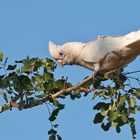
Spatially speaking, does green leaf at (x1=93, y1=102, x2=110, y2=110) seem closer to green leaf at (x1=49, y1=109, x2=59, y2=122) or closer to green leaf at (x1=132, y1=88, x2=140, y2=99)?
green leaf at (x1=132, y1=88, x2=140, y2=99)

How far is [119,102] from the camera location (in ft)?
8.41

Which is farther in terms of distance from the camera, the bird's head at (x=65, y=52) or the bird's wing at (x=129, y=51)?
the bird's head at (x=65, y=52)

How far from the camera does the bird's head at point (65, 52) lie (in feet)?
10.9

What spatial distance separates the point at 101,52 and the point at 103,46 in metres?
0.06

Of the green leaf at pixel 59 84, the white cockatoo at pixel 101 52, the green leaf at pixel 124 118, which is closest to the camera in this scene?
the green leaf at pixel 124 118

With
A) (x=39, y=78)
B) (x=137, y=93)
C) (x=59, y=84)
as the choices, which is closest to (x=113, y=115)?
(x=137, y=93)

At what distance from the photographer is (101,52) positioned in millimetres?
3189

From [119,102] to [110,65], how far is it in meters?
0.57

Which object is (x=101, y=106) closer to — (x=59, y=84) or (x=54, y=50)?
(x=59, y=84)

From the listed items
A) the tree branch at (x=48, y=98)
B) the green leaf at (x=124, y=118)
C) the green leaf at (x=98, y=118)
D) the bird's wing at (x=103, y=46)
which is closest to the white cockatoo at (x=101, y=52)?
the bird's wing at (x=103, y=46)

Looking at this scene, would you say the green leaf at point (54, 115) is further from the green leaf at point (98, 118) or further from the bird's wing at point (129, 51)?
the bird's wing at point (129, 51)

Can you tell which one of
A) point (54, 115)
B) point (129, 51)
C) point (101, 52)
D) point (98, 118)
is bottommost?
point (98, 118)

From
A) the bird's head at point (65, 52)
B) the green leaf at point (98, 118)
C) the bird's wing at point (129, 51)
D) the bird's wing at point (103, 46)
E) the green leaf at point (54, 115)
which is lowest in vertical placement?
the green leaf at point (98, 118)

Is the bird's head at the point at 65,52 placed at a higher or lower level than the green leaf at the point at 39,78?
higher
